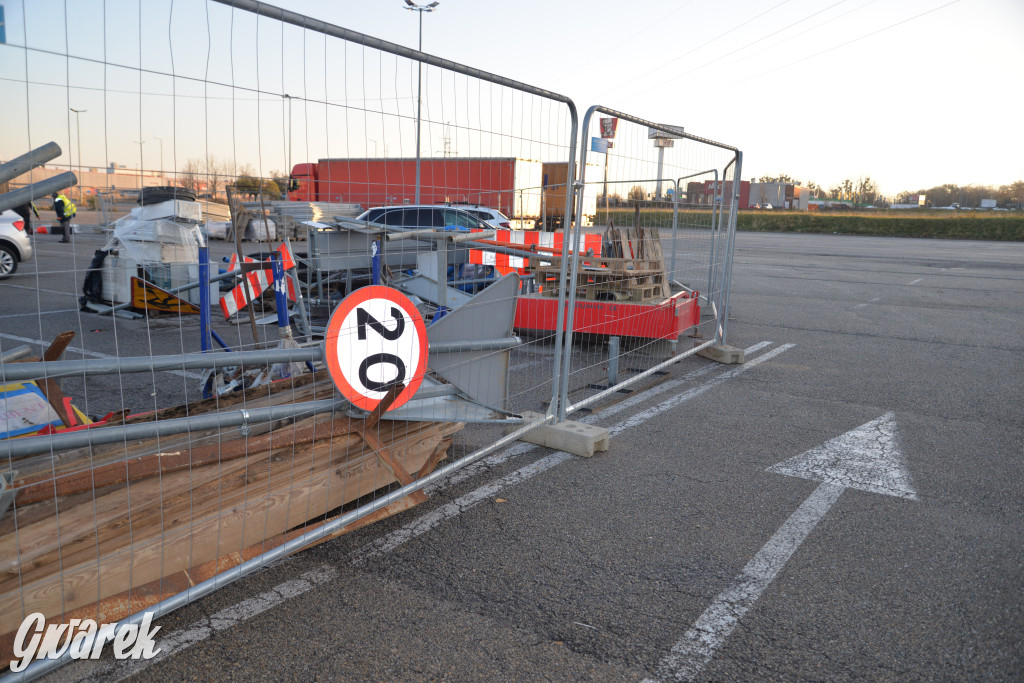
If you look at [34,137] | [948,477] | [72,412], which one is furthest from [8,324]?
[948,477]

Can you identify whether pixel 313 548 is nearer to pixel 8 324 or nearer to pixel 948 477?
pixel 948 477

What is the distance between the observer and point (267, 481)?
3201 millimetres

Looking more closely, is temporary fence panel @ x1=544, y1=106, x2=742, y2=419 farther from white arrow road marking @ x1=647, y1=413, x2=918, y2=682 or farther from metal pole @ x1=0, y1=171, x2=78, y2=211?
metal pole @ x1=0, y1=171, x2=78, y2=211

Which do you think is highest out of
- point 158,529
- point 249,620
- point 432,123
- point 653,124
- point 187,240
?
point 653,124

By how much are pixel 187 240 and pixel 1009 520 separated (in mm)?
9675

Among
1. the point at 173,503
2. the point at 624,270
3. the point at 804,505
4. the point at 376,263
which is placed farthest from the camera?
the point at 624,270

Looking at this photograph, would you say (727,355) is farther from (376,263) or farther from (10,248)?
(10,248)

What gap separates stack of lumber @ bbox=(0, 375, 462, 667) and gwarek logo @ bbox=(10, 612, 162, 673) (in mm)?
36

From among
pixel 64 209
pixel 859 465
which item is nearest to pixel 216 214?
→ pixel 64 209

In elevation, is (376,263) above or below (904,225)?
below

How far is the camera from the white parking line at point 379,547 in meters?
2.51

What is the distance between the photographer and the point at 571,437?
4773 mm

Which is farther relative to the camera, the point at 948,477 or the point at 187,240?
the point at 187,240

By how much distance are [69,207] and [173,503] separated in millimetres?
1359
